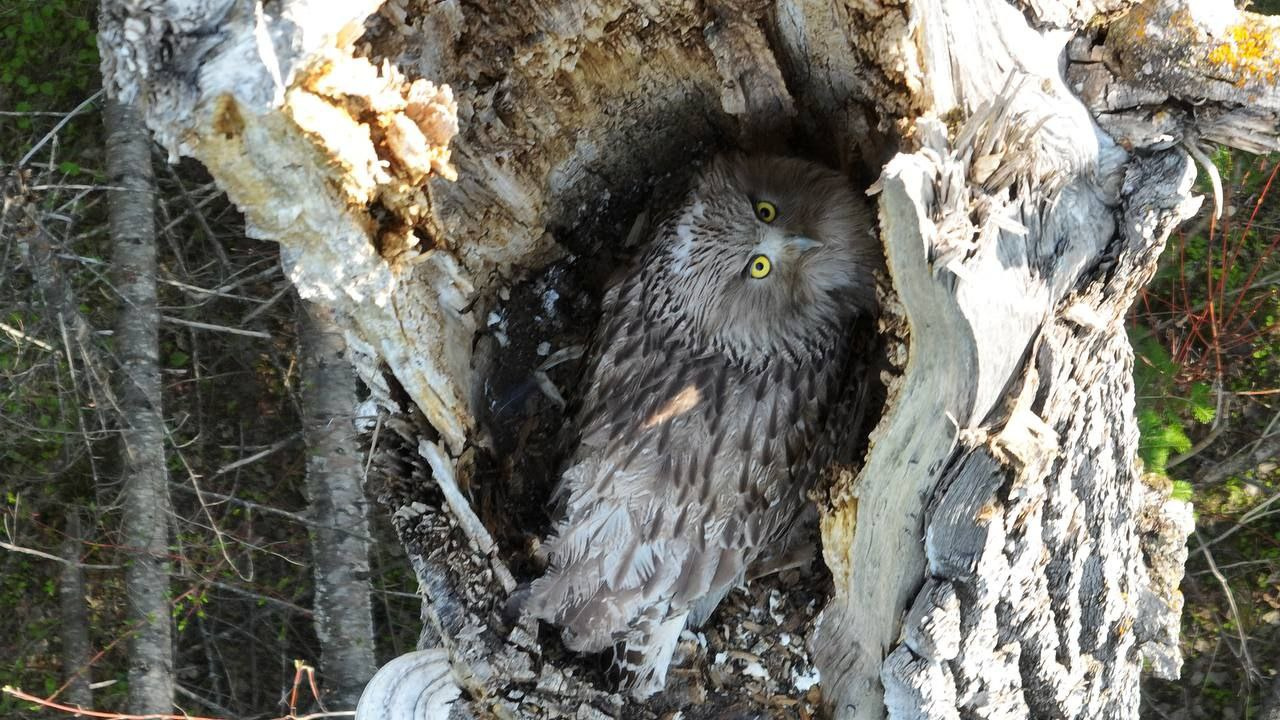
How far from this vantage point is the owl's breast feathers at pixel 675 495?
220cm

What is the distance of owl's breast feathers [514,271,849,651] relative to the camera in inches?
86.6

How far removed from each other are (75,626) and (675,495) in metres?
4.56

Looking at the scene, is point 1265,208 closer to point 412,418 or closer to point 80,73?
point 412,418

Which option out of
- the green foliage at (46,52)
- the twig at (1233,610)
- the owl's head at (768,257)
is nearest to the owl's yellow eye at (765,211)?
the owl's head at (768,257)

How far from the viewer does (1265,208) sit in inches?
160

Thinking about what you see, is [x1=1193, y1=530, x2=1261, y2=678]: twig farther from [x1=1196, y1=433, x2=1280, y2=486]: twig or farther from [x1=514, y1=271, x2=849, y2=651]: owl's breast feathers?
[x1=514, y1=271, x2=849, y2=651]: owl's breast feathers

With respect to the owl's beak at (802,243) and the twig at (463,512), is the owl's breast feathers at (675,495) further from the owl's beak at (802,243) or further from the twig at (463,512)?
the owl's beak at (802,243)

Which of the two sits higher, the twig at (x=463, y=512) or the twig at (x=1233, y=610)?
the twig at (x=463, y=512)

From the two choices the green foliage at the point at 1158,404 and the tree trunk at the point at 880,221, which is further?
the green foliage at the point at 1158,404

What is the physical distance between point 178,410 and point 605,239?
372 cm

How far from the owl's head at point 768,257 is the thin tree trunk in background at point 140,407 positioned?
8.96ft

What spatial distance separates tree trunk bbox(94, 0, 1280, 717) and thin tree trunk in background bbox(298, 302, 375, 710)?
1919 millimetres

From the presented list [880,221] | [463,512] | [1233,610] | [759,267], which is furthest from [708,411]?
[1233,610]

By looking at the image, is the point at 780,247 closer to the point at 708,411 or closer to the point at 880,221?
the point at 708,411
